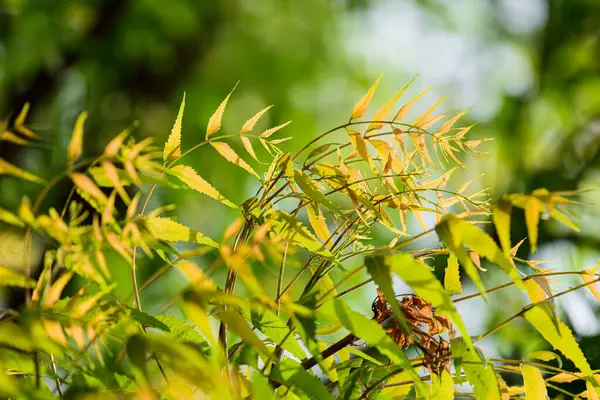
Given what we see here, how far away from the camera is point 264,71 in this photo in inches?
Answer: 81.1

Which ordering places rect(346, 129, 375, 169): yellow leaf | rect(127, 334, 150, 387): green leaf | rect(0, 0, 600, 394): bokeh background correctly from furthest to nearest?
rect(0, 0, 600, 394): bokeh background, rect(346, 129, 375, 169): yellow leaf, rect(127, 334, 150, 387): green leaf

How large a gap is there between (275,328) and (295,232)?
2.0 inches

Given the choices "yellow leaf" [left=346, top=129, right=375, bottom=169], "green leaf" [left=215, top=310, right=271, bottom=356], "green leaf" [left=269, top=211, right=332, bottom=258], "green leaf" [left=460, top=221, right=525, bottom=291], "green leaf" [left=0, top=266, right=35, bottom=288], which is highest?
"yellow leaf" [left=346, top=129, right=375, bottom=169]

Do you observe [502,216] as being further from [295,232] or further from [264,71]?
[264,71]

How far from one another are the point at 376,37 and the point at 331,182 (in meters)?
2.11

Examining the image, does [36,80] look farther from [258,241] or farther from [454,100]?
[258,241]

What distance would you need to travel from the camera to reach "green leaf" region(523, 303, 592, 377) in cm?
29

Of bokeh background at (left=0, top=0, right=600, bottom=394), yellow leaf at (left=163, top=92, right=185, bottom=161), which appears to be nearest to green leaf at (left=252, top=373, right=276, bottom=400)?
yellow leaf at (left=163, top=92, right=185, bottom=161)

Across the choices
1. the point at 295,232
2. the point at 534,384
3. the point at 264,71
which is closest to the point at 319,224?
the point at 295,232

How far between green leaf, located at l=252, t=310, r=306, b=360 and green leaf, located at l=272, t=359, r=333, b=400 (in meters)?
0.05

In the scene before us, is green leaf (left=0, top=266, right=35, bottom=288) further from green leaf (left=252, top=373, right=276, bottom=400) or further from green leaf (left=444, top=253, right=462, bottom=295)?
green leaf (left=444, top=253, right=462, bottom=295)

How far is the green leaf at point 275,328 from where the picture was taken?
0.33m

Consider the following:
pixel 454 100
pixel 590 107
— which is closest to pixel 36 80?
pixel 454 100

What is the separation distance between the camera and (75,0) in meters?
2.09
